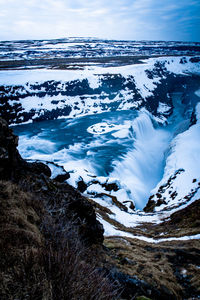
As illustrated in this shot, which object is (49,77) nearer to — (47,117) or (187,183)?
(47,117)

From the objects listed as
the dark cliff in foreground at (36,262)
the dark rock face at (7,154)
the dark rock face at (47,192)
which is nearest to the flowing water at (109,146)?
the dark rock face at (47,192)

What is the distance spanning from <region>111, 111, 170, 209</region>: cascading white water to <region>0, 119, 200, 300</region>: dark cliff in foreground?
21.7m

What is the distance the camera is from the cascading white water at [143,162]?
1231 inches

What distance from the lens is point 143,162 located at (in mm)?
42188

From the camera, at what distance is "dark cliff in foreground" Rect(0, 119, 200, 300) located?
1.61 metres

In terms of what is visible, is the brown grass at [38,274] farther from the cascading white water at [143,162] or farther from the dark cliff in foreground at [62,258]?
the cascading white water at [143,162]

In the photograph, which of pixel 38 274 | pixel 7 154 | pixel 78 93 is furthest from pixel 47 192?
pixel 78 93

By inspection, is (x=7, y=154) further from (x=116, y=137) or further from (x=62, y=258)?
(x=116, y=137)

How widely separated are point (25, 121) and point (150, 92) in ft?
182

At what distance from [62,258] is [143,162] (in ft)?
137

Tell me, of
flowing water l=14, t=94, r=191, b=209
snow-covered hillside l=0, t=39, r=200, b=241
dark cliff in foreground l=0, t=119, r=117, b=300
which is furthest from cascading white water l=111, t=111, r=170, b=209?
dark cliff in foreground l=0, t=119, r=117, b=300

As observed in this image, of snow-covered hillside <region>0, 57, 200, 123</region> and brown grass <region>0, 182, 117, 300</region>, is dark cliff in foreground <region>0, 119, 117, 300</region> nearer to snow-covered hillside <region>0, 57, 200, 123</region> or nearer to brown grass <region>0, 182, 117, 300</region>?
brown grass <region>0, 182, 117, 300</region>

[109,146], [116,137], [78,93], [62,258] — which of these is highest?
[78,93]

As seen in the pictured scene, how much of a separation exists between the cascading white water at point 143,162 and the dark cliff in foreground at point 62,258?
21.7 m
